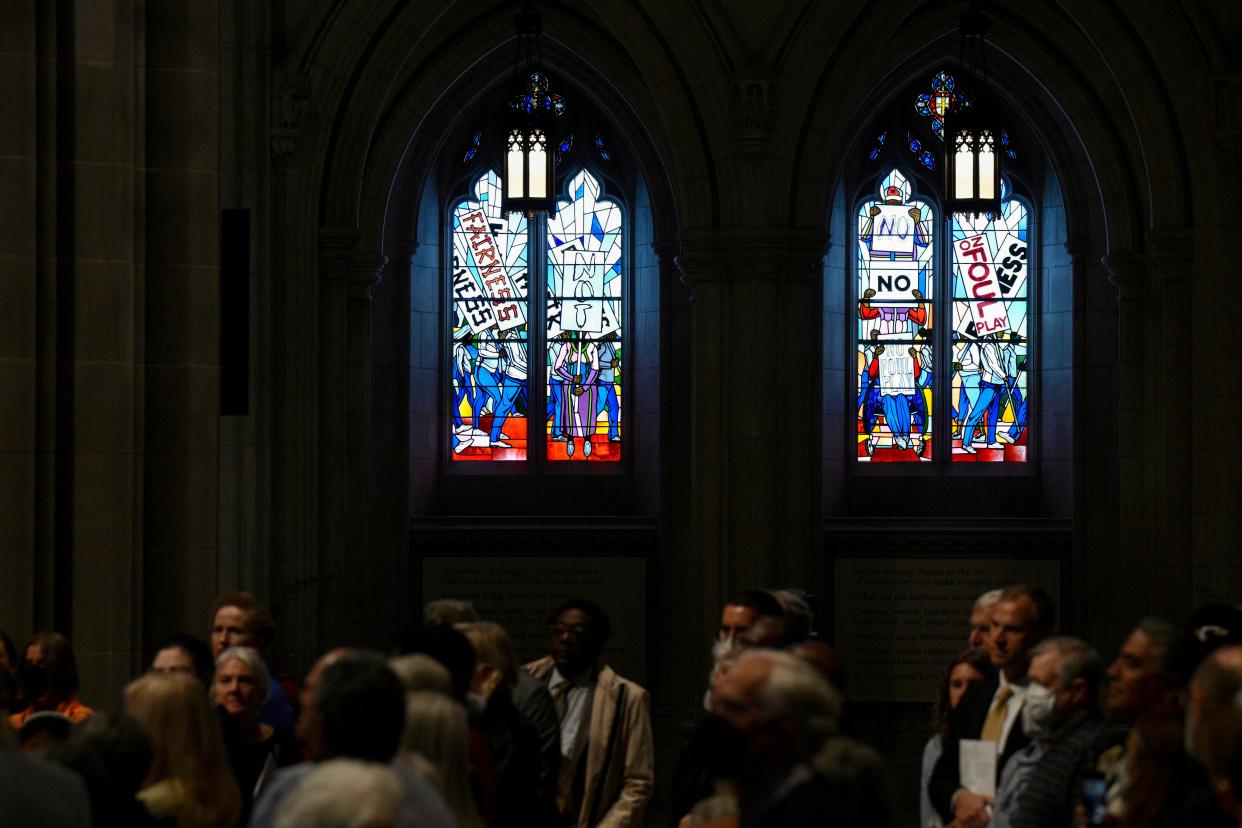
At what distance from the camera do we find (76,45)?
7.82m

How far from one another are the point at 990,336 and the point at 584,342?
3690mm

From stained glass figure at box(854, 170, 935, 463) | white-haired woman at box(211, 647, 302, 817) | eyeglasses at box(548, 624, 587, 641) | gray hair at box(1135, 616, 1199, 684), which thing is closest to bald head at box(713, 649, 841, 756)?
gray hair at box(1135, 616, 1199, 684)

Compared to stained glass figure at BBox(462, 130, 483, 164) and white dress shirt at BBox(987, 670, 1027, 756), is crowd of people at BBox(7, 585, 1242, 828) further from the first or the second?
stained glass figure at BBox(462, 130, 483, 164)

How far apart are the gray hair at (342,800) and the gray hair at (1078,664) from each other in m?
2.80

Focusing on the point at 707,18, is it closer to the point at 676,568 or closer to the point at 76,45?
the point at 676,568

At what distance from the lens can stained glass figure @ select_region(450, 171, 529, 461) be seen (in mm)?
18531

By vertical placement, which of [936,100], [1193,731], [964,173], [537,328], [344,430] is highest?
[936,100]

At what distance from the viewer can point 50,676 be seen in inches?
259

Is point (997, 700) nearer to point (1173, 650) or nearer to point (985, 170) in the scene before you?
point (1173, 650)

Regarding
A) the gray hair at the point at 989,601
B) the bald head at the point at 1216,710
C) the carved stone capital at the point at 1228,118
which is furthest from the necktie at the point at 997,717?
the carved stone capital at the point at 1228,118

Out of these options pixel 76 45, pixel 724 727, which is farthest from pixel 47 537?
pixel 724 727

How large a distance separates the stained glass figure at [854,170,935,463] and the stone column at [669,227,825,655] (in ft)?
13.6

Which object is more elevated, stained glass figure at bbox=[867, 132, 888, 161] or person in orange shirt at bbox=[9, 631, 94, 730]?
stained glass figure at bbox=[867, 132, 888, 161]

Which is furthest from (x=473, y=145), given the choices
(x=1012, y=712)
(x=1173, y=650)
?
(x=1173, y=650)
